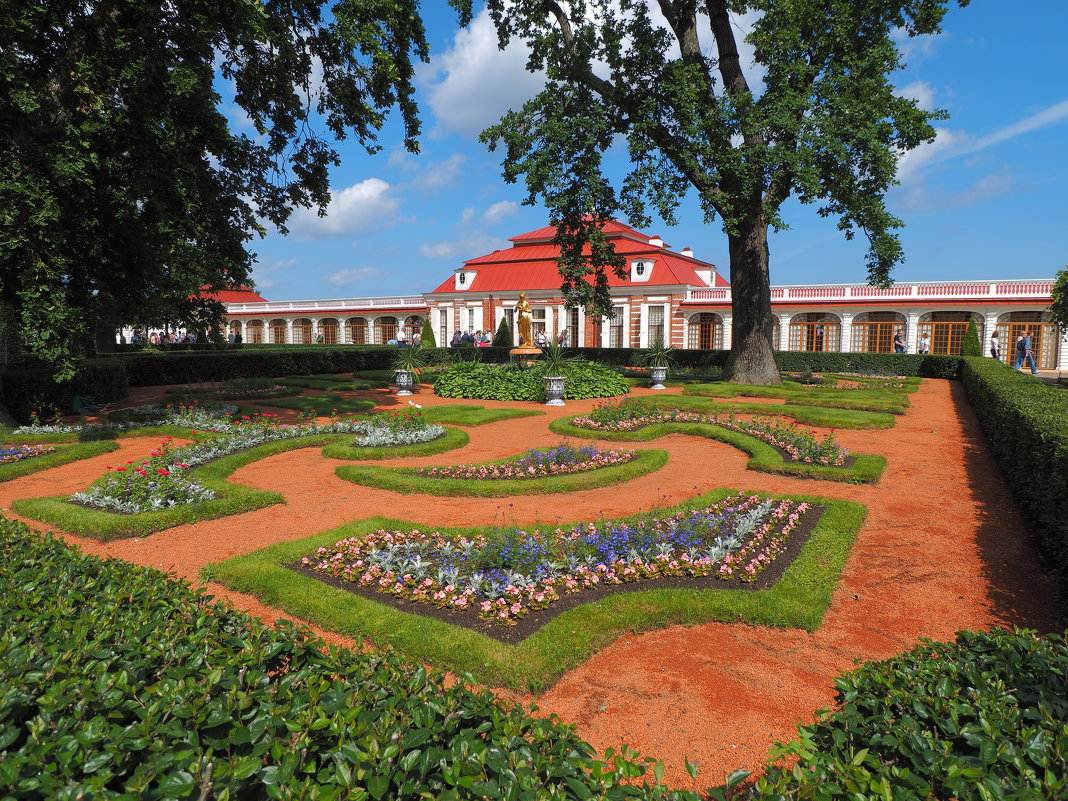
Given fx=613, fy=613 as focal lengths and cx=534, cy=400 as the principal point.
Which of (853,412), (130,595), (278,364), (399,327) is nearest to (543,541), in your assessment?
(130,595)

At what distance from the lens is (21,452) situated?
349 inches

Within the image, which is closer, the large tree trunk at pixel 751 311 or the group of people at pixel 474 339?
Answer: the large tree trunk at pixel 751 311

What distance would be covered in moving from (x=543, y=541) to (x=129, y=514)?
14.1ft

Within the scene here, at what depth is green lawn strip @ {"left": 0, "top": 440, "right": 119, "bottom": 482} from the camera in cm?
802

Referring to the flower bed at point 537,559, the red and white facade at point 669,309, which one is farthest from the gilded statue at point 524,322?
the flower bed at point 537,559

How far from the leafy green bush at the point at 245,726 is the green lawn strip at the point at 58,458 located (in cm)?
729

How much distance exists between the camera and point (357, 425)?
35.5ft

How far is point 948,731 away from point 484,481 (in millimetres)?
5832

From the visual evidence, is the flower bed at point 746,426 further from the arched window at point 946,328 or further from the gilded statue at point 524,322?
the arched window at point 946,328

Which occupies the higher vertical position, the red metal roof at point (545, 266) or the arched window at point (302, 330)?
the red metal roof at point (545, 266)

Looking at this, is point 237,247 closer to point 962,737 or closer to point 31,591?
point 31,591

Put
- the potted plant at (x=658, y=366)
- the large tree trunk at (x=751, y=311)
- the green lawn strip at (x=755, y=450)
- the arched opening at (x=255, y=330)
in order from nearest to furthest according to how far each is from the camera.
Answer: the green lawn strip at (x=755, y=450)
the large tree trunk at (x=751, y=311)
the potted plant at (x=658, y=366)
the arched opening at (x=255, y=330)

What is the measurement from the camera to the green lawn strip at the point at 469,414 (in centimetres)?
1224

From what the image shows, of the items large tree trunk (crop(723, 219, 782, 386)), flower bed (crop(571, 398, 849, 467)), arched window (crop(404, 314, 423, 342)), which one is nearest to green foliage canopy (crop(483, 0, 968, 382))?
large tree trunk (crop(723, 219, 782, 386))
